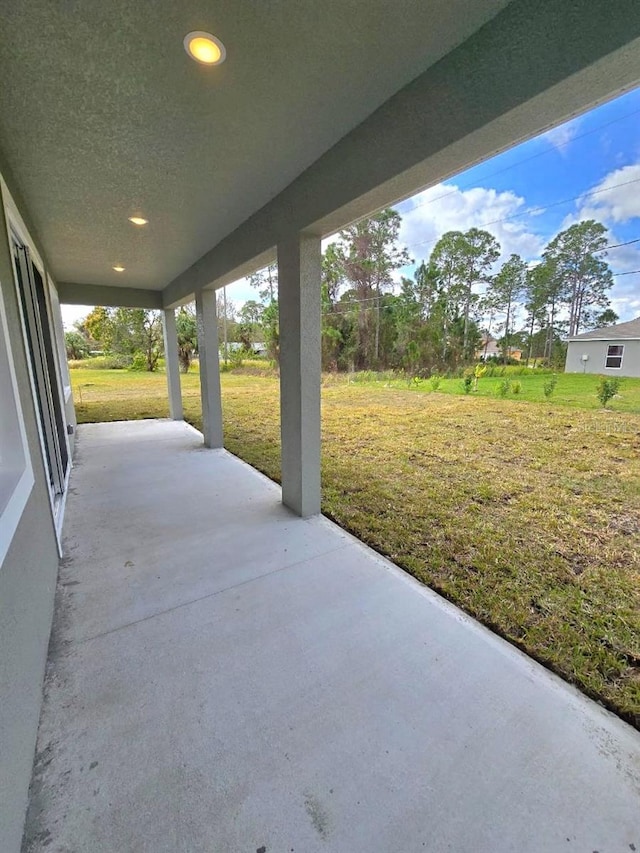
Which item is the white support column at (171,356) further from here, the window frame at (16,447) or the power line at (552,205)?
the power line at (552,205)

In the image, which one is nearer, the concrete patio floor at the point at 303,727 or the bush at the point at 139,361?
the concrete patio floor at the point at 303,727

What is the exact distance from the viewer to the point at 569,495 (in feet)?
12.1

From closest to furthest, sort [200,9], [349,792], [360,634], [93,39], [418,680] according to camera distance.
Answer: [349,792], [200,9], [93,39], [418,680], [360,634]

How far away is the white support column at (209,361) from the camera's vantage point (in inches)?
190

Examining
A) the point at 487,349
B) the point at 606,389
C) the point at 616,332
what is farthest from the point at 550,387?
the point at 487,349

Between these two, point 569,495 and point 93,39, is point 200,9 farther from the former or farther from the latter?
point 569,495

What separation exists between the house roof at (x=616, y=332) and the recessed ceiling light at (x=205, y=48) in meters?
8.24

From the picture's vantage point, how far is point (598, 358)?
24.2ft

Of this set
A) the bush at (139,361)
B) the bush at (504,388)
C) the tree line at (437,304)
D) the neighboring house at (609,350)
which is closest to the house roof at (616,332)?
the neighboring house at (609,350)

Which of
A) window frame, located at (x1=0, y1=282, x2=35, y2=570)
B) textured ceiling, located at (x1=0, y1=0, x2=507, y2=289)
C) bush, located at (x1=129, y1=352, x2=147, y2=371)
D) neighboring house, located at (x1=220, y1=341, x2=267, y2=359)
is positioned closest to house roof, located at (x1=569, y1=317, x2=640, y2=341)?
Answer: textured ceiling, located at (x1=0, y1=0, x2=507, y2=289)

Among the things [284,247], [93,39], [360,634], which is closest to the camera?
[93,39]

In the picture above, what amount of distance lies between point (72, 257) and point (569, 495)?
6746mm

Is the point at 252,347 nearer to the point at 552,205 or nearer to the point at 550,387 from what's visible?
the point at 550,387

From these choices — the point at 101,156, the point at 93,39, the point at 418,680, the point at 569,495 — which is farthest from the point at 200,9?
the point at 569,495
